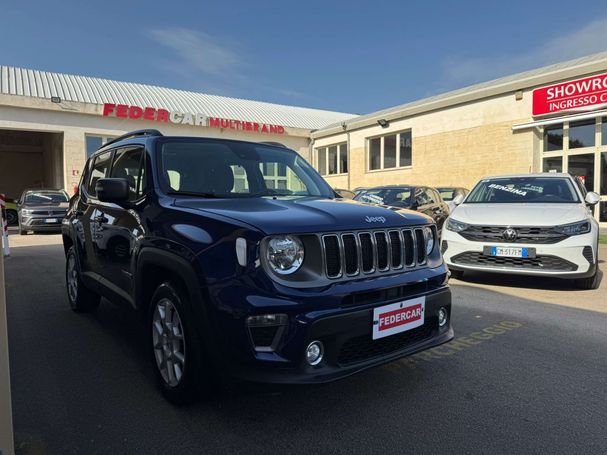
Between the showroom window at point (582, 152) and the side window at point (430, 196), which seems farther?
the showroom window at point (582, 152)

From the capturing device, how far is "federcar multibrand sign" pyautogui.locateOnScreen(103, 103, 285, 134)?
23653mm

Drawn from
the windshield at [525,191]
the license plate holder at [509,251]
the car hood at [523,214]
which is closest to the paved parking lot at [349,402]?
the license plate holder at [509,251]

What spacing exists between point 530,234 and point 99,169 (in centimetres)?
529

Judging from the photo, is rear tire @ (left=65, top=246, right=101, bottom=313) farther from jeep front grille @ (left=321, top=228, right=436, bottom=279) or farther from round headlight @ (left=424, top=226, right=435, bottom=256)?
round headlight @ (left=424, top=226, right=435, bottom=256)

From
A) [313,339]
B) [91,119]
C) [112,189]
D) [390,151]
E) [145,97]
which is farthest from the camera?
[145,97]

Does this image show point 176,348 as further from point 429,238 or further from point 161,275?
point 429,238

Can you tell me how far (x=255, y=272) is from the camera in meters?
Result: 2.37

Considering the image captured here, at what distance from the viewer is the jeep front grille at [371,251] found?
8.47 ft

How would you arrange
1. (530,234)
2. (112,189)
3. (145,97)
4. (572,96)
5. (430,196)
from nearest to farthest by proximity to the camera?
(112,189), (530,234), (430,196), (572,96), (145,97)

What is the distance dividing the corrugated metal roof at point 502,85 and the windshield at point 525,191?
9379 millimetres

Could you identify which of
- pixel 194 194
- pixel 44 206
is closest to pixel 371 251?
pixel 194 194

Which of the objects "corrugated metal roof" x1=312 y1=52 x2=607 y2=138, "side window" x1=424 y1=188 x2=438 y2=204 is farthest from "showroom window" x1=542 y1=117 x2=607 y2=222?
"side window" x1=424 y1=188 x2=438 y2=204

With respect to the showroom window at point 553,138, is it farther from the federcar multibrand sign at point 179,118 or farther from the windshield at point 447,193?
the federcar multibrand sign at point 179,118

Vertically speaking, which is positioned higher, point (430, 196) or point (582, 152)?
point (582, 152)
